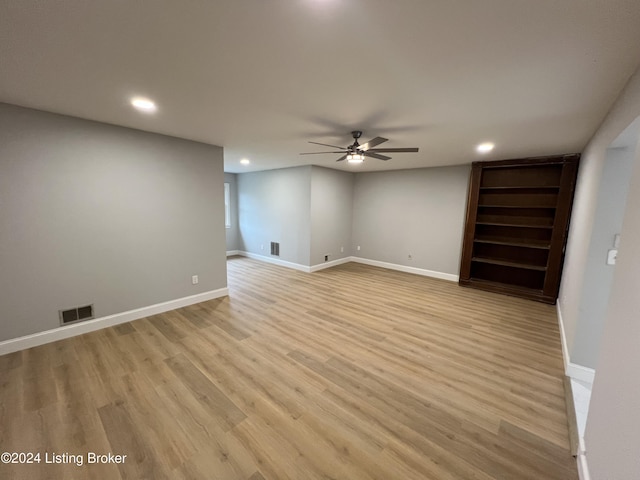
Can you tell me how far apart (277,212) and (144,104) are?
12.9 feet

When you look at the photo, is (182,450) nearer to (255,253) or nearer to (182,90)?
(182,90)

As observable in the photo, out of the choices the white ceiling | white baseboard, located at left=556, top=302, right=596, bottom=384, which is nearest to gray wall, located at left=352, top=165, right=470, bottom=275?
the white ceiling

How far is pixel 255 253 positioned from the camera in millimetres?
6879

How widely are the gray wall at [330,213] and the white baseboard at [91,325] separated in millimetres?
2686

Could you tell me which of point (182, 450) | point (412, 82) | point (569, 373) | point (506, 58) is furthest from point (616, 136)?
point (182, 450)

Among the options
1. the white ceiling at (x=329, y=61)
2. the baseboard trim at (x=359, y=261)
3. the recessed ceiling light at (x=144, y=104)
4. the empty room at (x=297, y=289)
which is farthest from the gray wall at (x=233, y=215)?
the recessed ceiling light at (x=144, y=104)

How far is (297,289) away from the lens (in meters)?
4.53

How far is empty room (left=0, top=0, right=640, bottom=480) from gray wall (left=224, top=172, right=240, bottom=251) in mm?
2717

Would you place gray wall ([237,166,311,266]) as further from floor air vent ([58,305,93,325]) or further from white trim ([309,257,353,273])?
floor air vent ([58,305,93,325])

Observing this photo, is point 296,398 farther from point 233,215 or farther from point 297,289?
point 233,215

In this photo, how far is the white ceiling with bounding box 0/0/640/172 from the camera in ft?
3.74

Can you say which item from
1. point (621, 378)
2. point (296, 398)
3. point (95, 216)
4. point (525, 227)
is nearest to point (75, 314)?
point (95, 216)

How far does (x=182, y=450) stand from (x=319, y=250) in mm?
4526

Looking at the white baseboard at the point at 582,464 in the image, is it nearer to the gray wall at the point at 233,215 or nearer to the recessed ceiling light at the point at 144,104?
the recessed ceiling light at the point at 144,104
